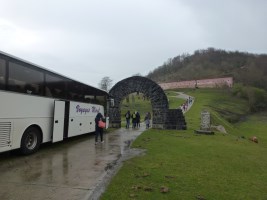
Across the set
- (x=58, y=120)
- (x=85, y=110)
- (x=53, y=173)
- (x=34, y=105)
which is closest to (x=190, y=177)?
(x=53, y=173)

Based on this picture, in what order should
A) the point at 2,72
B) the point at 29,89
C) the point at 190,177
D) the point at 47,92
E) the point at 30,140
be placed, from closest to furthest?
the point at 190,177
the point at 2,72
the point at 29,89
the point at 30,140
the point at 47,92

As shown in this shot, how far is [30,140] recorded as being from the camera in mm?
11086

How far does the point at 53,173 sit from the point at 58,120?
5043 millimetres

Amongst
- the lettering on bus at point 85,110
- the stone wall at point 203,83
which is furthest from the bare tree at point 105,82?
the lettering on bus at point 85,110

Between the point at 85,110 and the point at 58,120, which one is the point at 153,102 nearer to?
the point at 85,110

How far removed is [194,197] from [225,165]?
4077 mm

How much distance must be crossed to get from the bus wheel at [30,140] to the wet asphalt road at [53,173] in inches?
10.1

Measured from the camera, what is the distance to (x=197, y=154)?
11.8 meters

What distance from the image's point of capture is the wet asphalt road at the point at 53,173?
6.22 meters

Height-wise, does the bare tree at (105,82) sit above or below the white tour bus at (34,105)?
above

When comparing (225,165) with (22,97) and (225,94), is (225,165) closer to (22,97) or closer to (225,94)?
(22,97)

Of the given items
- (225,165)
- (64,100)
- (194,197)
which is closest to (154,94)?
(64,100)

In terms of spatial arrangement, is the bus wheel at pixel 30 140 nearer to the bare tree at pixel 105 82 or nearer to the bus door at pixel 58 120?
the bus door at pixel 58 120

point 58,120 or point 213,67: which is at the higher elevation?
point 213,67
